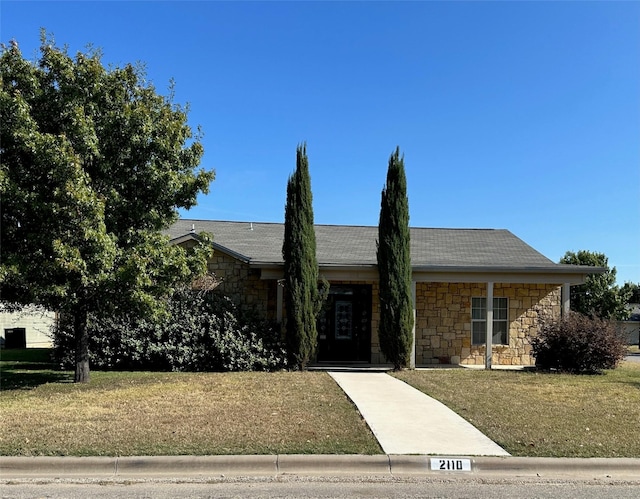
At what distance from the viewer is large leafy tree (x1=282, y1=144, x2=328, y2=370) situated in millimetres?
13828

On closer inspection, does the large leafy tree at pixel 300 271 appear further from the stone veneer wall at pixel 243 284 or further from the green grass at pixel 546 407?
the green grass at pixel 546 407

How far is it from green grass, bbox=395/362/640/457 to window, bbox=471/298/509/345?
2760 mm

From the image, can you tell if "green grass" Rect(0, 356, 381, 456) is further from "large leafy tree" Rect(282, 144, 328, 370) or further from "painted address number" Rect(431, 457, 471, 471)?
"large leafy tree" Rect(282, 144, 328, 370)

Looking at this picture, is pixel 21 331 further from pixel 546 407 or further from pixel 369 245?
pixel 546 407

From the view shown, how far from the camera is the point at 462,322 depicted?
1658 centimetres

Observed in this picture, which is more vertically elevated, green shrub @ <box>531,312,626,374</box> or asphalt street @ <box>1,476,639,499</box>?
green shrub @ <box>531,312,626,374</box>

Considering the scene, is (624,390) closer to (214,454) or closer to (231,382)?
(231,382)

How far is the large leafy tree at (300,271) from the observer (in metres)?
13.8

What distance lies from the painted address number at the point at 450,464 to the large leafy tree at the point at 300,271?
25.7ft

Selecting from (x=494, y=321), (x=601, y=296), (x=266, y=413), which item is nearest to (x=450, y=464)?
(x=266, y=413)

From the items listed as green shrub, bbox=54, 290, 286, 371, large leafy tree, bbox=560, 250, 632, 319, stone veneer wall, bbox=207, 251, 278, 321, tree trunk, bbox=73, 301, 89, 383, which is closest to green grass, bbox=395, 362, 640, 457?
green shrub, bbox=54, 290, 286, 371

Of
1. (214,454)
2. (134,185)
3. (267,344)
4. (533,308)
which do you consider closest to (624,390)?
(533,308)

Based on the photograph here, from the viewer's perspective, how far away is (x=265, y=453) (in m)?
6.07

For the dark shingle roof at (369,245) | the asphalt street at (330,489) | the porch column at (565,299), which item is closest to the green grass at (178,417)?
the asphalt street at (330,489)
